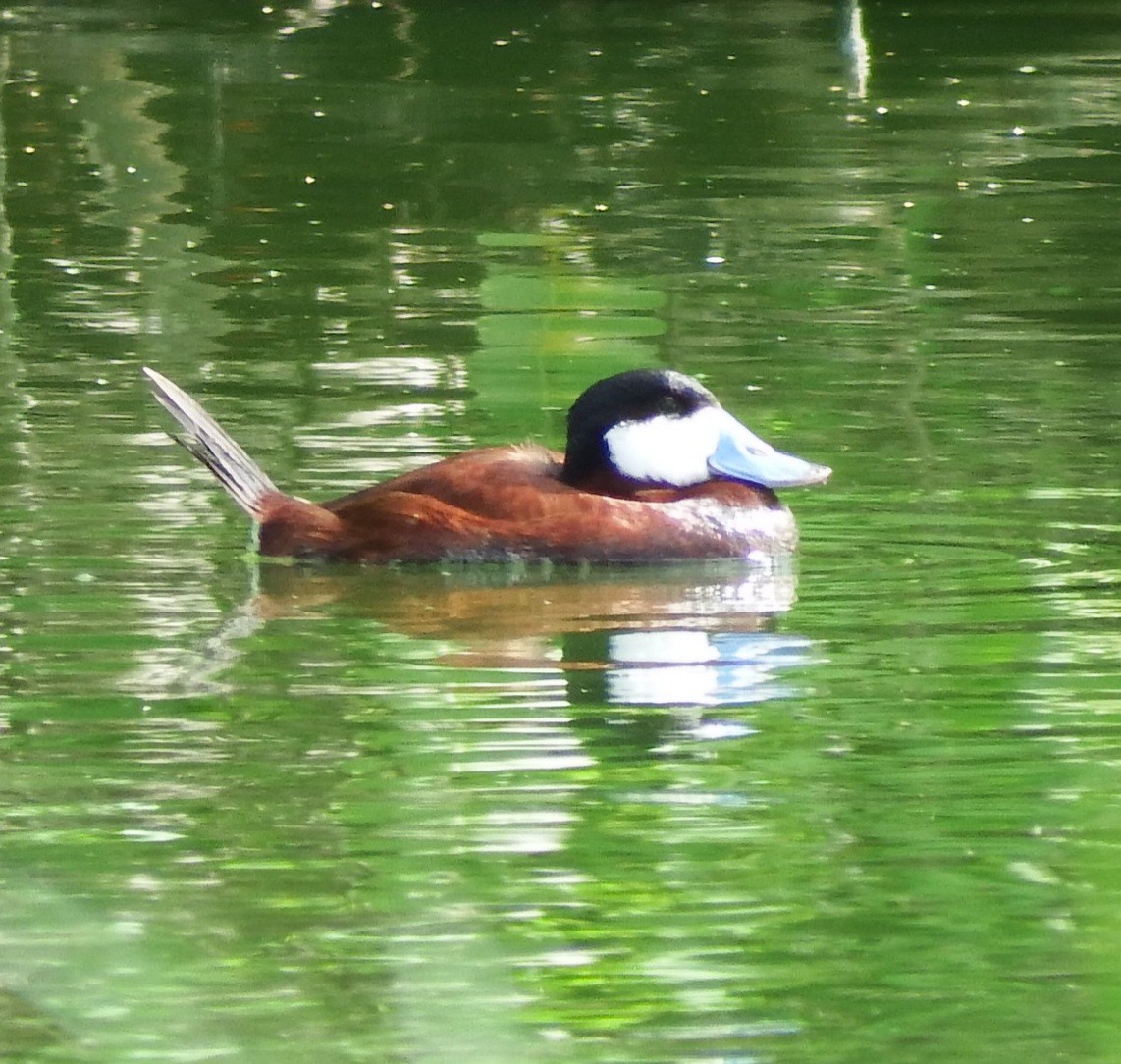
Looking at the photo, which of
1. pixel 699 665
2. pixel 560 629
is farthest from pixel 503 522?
pixel 699 665

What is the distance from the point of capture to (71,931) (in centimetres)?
503

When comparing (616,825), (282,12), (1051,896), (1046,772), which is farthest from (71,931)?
(282,12)

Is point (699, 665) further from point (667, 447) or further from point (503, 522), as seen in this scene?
point (667, 447)

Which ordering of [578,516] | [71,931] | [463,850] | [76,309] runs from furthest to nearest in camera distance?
1. [76,309]
2. [578,516]
3. [463,850]
4. [71,931]

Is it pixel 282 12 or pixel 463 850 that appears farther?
pixel 282 12

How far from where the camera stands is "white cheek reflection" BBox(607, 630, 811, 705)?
6.68m

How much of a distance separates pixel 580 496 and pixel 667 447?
337 millimetres

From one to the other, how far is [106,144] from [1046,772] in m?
10.2

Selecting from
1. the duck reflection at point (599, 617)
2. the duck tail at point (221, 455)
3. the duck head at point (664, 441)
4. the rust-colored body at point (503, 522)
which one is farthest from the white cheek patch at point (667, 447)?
the duck tail at point (221, 455)

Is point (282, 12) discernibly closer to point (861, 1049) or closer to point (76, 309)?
point (76, 309)

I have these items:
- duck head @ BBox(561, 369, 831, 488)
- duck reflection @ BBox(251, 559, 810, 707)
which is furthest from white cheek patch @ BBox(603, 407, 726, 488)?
duck reflection @ BBox(251, 559, 810, 707)

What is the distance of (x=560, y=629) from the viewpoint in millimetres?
7352

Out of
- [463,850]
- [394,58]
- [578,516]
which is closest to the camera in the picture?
[463,850]

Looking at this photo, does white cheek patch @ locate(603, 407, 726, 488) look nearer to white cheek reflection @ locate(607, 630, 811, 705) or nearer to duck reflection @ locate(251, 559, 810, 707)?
duck reflection @ locate(251, 559, 810, 707)
